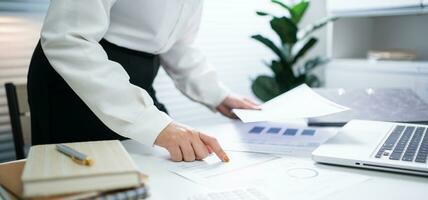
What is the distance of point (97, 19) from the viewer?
0.85 metres

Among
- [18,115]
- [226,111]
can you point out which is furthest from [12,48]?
[226,111]

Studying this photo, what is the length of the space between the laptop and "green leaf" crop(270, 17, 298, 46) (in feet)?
3.16

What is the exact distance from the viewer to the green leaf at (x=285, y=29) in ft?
6.14

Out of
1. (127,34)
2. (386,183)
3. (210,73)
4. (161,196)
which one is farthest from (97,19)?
(386,183)

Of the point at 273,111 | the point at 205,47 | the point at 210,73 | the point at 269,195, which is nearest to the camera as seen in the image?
the point at 269,195

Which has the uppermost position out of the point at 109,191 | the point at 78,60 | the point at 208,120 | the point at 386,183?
the point at 78,60

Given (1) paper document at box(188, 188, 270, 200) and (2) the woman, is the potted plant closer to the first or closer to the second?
(2) the woman

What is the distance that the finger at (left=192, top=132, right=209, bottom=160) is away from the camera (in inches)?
33.4

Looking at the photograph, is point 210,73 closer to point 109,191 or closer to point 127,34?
point 127,34

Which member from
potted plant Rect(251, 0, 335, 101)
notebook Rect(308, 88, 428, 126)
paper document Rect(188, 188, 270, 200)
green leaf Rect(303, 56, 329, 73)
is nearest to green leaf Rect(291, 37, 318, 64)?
potted plant Rect(251, 0, 335, 101)

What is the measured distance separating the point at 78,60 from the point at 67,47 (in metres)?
0.04

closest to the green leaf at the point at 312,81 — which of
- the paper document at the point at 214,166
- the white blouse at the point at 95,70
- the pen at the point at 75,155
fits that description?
the paper document at the point at 214,166

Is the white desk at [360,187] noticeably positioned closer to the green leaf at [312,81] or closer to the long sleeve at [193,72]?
the long sleeve at [193,72]

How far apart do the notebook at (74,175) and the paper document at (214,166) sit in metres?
0.20
